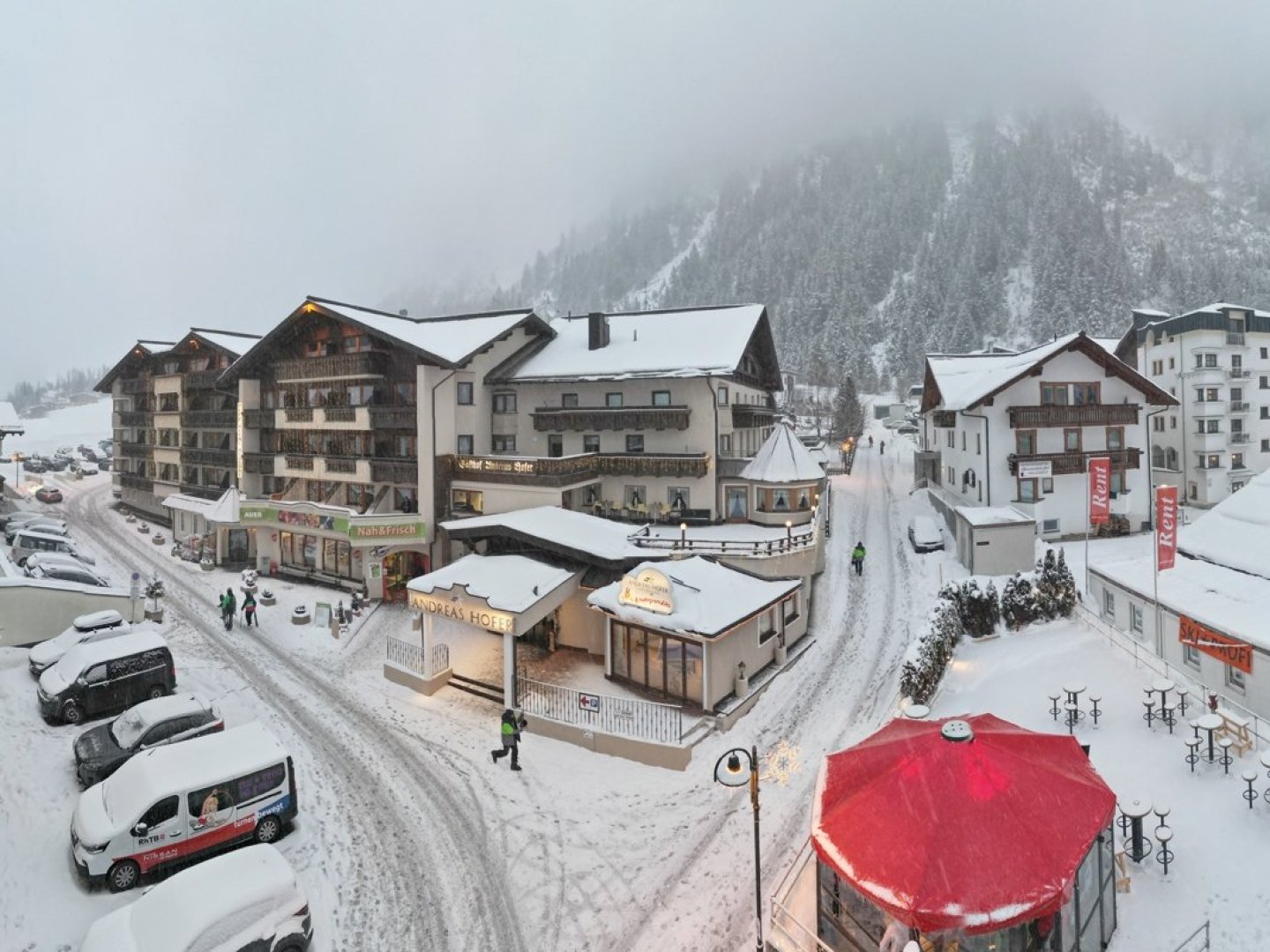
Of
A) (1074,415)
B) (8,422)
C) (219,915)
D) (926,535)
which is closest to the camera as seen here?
(219,915)

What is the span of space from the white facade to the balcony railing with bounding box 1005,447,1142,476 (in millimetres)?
19859

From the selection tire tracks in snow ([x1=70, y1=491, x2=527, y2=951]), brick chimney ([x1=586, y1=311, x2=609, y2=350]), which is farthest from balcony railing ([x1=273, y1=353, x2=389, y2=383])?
tire tracks in snow ([x1=70, y1=491, x2=527, y2=951])

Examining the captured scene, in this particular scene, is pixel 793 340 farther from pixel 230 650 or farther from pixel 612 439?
pixel 230 650

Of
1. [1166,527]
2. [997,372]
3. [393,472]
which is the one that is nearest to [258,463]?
[393,472]

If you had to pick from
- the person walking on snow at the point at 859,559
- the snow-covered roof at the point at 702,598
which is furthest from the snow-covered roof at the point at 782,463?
the snow-covered roof at the point at 702,598

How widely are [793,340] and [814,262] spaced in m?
45.5

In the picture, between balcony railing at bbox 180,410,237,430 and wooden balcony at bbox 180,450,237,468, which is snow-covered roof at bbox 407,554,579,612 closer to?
wooden balcony at bbox 180,450,237,468

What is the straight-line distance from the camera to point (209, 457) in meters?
50.5

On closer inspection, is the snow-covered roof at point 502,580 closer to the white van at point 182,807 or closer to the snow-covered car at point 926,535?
the white van at point 182,807

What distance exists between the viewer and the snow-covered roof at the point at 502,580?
24.1 meters

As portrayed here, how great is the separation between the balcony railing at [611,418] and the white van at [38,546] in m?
28.7

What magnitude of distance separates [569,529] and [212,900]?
801 inches

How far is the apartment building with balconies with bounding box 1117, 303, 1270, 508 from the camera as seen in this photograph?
166 feet

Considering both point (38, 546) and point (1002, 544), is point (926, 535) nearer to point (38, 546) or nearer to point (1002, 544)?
point (1002, 544)
